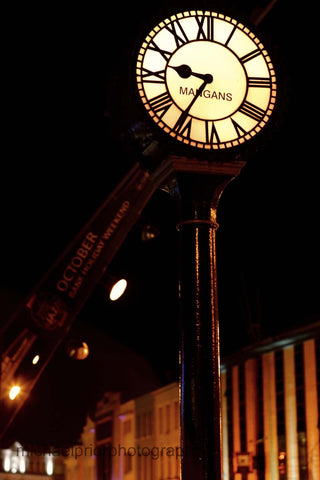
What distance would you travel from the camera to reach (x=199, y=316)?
106 inches

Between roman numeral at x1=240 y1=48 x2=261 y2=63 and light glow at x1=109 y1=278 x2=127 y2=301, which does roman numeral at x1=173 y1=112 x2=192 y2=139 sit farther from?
light glow at x1=109 y1=278 x2=127 y2=301

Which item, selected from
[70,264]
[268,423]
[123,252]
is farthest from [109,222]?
[268,423]

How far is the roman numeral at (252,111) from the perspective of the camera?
117 inches

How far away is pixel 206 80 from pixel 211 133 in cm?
21

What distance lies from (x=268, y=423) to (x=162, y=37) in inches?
1034

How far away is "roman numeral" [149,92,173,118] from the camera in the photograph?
9.30 feet

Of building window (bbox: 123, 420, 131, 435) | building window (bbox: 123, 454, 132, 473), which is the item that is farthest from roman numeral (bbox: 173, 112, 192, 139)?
building window (bbox: 123, 454, 132, 473)

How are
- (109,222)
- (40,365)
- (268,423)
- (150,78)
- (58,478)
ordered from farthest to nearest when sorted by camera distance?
(268,423) → (58,478) → (109,222) → (40,365) → (150,78)

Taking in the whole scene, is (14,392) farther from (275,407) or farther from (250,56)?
(275,407)

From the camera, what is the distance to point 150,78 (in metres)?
2.86

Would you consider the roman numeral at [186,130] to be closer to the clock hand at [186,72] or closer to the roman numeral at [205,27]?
the clock hand at [186,72]

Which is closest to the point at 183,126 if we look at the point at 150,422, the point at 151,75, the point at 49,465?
the point at 151,75

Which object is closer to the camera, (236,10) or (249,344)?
(236,10)

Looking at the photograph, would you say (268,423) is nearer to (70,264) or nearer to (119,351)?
(119,351)
